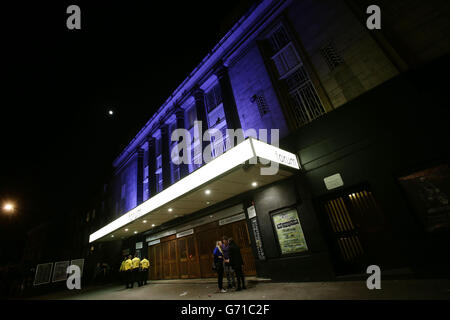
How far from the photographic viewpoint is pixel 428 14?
6570mm

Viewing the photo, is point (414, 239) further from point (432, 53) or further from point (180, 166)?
point (180, 166)

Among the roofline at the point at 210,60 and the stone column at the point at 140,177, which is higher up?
the roofline at the point at 210,60

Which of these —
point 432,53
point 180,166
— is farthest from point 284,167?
point 180,166

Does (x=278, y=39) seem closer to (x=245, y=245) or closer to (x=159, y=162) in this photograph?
(x=245, y=245)

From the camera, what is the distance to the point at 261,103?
10844mm

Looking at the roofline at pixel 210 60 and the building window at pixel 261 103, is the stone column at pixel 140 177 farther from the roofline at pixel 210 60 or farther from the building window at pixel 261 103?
the building window at pixel 261 103

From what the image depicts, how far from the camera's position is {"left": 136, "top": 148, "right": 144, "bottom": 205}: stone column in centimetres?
1948

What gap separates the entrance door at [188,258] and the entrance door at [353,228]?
8.85 metres

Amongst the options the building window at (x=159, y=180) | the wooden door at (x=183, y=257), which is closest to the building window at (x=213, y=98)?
the building window at (x=159, y=180)

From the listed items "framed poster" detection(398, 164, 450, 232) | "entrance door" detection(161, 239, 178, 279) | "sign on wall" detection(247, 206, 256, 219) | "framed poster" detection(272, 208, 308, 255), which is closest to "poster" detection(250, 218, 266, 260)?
"sign on wall" detection(247, 206, 256, 219)

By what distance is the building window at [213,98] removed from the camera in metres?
14.8

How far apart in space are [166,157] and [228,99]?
7883 mm
